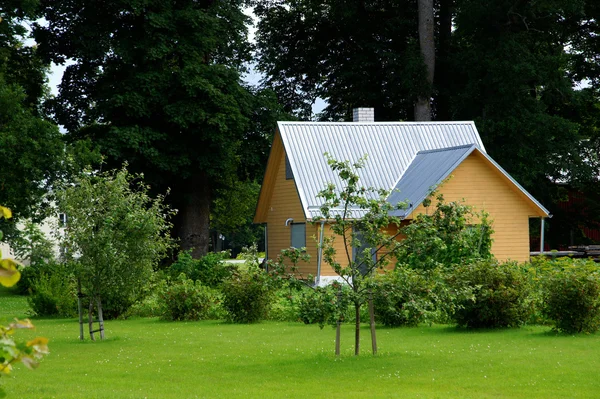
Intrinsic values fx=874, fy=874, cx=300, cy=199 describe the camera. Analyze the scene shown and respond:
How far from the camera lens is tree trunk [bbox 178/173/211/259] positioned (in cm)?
3884

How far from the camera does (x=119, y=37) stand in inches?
1465

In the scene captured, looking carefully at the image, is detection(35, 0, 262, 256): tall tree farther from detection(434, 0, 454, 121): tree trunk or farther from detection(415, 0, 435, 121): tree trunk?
detection(434, 0, 454, 121): tree trunk

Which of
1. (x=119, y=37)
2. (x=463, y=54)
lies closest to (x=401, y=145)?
(x=463, y=54)

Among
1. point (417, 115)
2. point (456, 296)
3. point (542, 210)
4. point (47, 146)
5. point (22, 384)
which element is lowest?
point (22, 384)

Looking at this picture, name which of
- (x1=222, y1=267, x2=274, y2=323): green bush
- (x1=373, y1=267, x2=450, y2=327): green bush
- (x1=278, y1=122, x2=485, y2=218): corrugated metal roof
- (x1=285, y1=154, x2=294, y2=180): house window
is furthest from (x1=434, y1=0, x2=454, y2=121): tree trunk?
(x1=373, y1=267, x2=450, y2=327): green bush

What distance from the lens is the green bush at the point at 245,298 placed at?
2217 cm

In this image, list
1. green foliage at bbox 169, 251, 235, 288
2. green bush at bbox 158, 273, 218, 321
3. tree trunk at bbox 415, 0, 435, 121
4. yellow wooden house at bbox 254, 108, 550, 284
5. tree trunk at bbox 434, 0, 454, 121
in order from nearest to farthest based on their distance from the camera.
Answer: green bush at bbox 158, 273, 218, 321 < yellow wooden house at bbox 254, 108, 550, 284 < green foliage at bbox 169, 251, 235, 288 < tree trunk at bbox 415, 0, 435, 121 < tree trunk at bbox 434, 0, 454, 121

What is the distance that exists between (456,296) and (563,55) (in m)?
29.6

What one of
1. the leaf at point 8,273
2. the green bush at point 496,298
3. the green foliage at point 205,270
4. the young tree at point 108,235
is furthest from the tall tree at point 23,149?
the leaf at point 8,273

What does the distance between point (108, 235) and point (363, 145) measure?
17900mm

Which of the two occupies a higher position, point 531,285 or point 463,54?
point 463,54

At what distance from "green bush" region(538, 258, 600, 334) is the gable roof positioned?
38.3 feet

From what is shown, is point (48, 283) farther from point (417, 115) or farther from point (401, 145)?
point (417, 115)

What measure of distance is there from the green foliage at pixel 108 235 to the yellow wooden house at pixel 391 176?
1163cm
